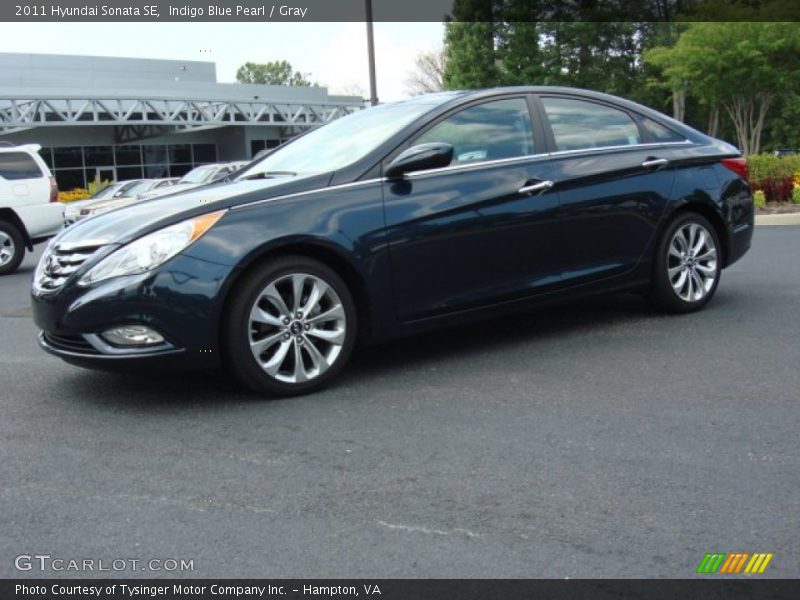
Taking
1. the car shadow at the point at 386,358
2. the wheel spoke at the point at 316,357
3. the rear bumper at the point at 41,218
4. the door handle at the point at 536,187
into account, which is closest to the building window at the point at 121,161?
the rear bumper at the point at 41,218

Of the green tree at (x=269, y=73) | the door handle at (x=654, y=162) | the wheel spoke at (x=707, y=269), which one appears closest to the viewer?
the door handle at (x=654, y=162)

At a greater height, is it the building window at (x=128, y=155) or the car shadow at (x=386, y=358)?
the building window at (x=128, y=155)

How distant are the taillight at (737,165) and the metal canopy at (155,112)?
33.2 m

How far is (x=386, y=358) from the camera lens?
5.79 meters

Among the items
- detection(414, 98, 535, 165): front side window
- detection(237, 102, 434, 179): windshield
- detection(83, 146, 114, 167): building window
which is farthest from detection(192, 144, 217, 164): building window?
detection(414, 98, 535, 165): front side window

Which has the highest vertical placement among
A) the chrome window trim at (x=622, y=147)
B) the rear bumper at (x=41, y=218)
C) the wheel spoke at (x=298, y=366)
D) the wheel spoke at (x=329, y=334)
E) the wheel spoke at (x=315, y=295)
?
the chrome window trim at (x=622, y=147)

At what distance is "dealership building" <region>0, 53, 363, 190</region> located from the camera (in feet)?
139

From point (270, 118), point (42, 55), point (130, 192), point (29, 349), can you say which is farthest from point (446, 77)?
point (29, 349)

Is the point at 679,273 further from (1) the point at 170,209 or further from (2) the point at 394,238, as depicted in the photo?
(1) the point at 170,209

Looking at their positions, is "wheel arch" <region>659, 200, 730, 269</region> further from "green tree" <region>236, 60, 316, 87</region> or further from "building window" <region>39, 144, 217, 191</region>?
"green tree" <region>236, 60, 316, 87</region>

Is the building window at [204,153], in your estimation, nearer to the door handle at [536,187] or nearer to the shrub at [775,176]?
the shrub at [775,176]

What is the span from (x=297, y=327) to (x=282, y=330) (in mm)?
88

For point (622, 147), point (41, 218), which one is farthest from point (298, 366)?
point (41, 218)

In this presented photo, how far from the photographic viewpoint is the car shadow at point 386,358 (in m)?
4.97
